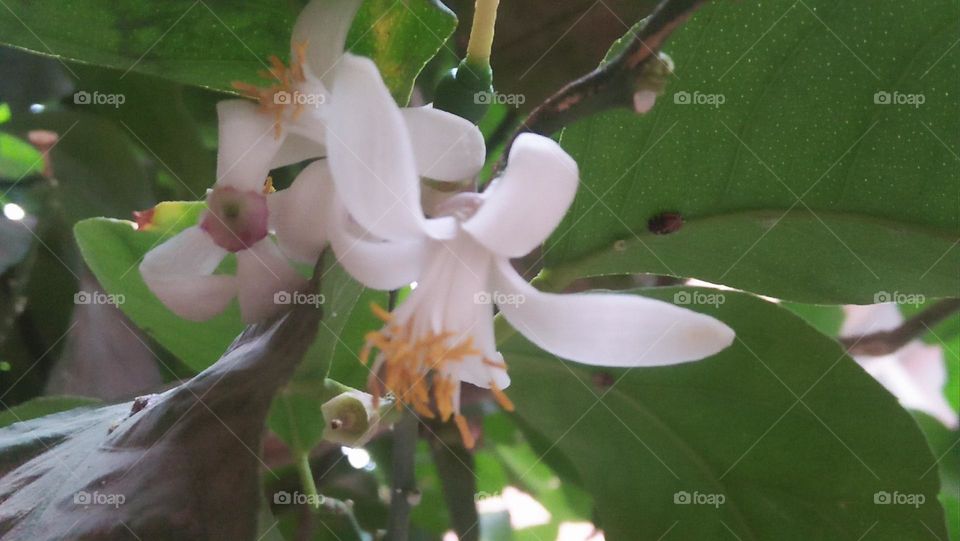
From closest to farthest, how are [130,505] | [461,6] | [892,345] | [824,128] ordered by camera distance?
[130,505]
[824,128]
[461,6]
[892,345]

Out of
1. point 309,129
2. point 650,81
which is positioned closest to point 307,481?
point 309,129

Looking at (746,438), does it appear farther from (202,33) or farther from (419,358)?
(202,33)

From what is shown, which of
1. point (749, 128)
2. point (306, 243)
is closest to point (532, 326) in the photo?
point (306, 243)

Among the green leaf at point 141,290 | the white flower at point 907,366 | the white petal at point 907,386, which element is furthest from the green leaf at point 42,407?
the white petal at point 907,386

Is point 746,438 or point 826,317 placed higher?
point 826,317

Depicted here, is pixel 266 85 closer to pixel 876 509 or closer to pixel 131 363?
pixel 131 363

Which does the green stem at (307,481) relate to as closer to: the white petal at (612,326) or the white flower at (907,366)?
the white petal at (612,326)
